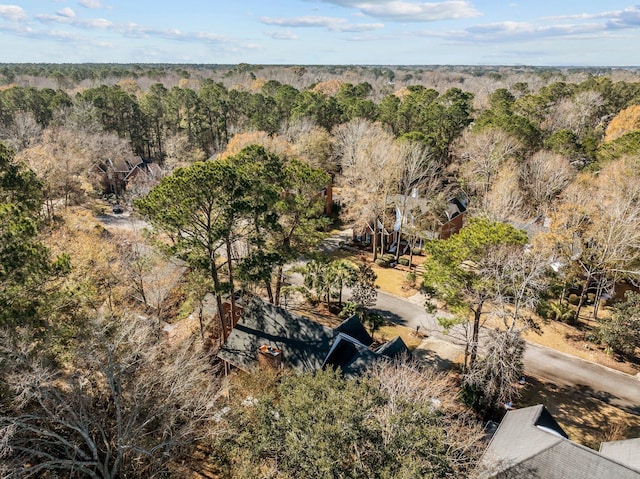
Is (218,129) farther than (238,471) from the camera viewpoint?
Yes

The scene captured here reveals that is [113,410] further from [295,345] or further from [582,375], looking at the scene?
[582,375]

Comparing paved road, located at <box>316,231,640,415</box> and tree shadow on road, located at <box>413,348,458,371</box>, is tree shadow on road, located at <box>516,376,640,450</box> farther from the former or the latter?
tree shadow on road, located at <box>413,348,458,371</box>

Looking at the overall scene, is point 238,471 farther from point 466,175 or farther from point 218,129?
point 218,129

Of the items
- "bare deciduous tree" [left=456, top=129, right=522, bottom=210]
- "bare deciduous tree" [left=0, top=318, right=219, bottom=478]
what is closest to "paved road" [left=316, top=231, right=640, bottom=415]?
"bare deciduous tree" [left=0, top=318, right=219, bottom=478]

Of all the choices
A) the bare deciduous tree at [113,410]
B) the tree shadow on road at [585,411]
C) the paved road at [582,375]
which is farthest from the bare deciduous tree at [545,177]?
the bare deciduous tree at [113,410]

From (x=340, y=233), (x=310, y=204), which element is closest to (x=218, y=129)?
(x=340, y=233)

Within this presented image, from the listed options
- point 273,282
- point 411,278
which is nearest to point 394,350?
point 273,282
